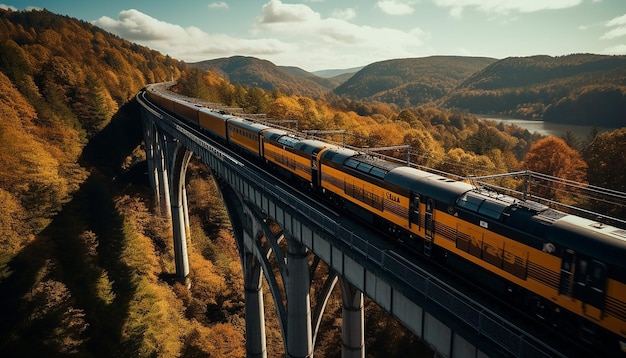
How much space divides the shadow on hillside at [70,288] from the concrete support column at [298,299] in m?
18.1

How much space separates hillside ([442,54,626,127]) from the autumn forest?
3576 cm

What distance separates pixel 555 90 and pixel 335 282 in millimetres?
125631

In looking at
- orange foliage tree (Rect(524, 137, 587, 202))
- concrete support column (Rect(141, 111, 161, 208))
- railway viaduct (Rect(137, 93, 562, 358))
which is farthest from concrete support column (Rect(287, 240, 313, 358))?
concrete support column (Rect(141, 111, 161, 208))

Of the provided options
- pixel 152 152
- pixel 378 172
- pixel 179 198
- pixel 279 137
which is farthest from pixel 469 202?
pixel 152 152

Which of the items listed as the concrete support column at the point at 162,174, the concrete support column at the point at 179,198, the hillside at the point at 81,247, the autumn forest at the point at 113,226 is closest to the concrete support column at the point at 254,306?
the hillside at the point at 81,247

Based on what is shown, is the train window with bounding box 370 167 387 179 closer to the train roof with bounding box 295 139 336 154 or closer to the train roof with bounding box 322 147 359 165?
the train roof with bounding box 322 147 359 165

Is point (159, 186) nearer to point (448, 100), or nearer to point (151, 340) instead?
point (151, 340)

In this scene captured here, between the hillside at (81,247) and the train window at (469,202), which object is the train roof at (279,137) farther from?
the hillside at (81,247)

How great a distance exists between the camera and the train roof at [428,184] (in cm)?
1284

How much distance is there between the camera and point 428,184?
1377 centimetres

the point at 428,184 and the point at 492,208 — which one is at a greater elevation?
the point at 428,184

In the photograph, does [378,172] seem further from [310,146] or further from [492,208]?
[310,146]

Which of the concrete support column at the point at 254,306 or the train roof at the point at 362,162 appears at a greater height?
the train roof at the point at 362,162

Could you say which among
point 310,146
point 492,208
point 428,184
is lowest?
point 492,208
